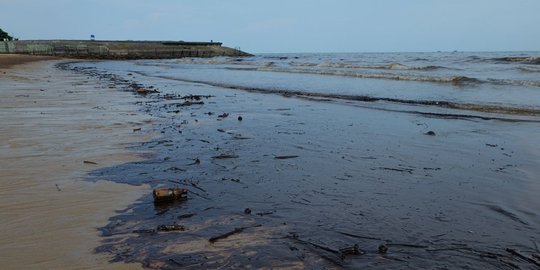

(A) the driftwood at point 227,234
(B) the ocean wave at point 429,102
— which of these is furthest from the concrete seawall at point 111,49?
(A) the driftwood at point 227,234

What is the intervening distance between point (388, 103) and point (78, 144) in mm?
8625

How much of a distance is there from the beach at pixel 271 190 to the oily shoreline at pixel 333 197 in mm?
18

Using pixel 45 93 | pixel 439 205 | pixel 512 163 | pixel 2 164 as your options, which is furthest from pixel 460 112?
pixel 45 93

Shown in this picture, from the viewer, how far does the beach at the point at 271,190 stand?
311 cm

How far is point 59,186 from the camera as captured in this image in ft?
14.8

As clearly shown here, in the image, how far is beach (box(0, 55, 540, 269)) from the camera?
122 inches

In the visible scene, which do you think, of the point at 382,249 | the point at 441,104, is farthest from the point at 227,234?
the point at 441,104

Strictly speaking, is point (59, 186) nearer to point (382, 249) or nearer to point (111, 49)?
point (382, 249)

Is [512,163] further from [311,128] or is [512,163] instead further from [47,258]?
[47,258]

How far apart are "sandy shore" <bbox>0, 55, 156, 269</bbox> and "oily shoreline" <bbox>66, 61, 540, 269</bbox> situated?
231mm

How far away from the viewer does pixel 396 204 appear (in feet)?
13.6

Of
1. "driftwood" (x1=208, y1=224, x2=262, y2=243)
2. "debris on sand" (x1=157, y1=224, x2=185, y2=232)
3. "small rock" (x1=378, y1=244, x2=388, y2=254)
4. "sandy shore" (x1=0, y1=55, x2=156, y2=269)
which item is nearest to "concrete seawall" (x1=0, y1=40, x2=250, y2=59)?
"sandy shore" (x1=0, y1=55, x2=156, y2=269)

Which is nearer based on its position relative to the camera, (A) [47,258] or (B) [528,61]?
(A) [47,258]

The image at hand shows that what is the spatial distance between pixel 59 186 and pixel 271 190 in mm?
2245
